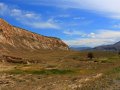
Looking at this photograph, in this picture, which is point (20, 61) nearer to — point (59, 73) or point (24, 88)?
point (59, 73)

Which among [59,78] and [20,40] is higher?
[20,40]

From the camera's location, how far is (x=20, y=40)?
170250mm

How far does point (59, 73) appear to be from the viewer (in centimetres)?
6209

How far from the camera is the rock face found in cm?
15212

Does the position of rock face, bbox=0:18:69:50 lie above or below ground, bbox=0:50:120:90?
above

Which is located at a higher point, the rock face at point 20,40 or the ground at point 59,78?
the rock face at point 20,40

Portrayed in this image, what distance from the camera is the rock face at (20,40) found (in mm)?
152125

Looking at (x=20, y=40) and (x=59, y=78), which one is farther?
(x=20, y=40)

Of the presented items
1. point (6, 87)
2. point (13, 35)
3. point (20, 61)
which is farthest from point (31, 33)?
point (6, 87)

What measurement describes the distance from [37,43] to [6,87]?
143090mm

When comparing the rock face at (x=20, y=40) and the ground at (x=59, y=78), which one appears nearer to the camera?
the ground at (x=59, y=78)

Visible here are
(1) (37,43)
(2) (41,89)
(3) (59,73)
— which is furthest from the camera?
(1) (37,43)

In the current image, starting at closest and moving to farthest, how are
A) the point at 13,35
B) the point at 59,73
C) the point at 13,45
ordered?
the point at 59,73 < the point at 13,45 < the point at 13,35

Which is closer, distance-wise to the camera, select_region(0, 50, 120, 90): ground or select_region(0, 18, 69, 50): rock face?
select_region(0, 50, 120, 90): ground
